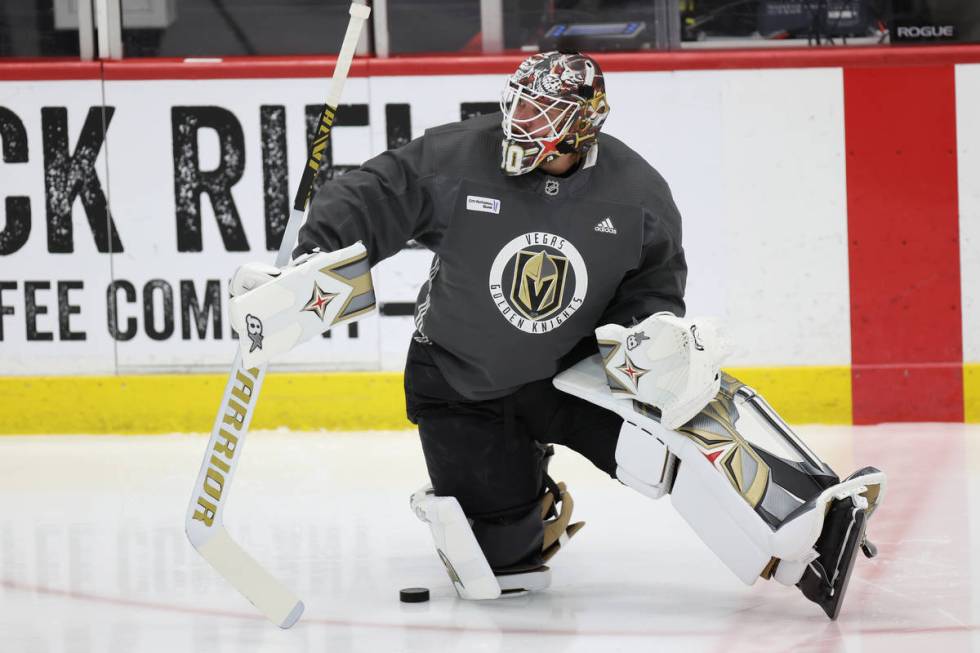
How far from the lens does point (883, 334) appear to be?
4.88 m

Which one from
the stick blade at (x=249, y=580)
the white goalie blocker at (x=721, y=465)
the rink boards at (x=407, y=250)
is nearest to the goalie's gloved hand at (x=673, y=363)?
the white goalie blocker at (x=721, y=465)

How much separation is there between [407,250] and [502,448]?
2.05 metres

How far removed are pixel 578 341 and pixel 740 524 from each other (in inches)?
21.8

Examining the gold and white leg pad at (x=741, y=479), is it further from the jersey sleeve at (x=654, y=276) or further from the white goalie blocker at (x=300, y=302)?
the white goalie blocker at (x=300, y=302)

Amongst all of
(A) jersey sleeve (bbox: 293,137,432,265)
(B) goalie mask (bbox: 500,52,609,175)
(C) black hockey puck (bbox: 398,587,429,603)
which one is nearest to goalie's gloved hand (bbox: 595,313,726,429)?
(B) goalie mask (bbox: 500,52,609,175)

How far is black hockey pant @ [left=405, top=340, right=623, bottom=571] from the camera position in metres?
2.93

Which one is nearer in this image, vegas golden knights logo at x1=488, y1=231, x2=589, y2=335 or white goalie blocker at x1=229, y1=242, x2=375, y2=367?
white goalie blocker at x1=229, y1=242, x2=375, y2=367

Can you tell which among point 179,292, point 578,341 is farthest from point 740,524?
point 179,292

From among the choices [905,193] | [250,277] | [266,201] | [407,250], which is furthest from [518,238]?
[905,193]

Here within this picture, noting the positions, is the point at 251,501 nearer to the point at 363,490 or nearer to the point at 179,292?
the point at 363,490

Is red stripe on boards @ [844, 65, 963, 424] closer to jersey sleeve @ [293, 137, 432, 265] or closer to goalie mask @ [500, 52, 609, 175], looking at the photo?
goalie mask @ [500, 52, 609, 175]

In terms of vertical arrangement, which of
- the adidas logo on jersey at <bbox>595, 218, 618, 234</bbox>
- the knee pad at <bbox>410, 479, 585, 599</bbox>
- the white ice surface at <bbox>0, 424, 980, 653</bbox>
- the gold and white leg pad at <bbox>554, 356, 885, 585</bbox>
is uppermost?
the adidas logo on jersey at <bbox>595, 218, 618, 234</bbox>

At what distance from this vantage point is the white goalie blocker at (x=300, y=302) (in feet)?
7.96

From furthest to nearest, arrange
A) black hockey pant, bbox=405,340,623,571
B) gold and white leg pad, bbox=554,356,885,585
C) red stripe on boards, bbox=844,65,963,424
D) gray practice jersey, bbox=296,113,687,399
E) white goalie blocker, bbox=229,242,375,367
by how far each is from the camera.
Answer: red stripe on boards, bbox=844,65,963,424, black hockey pant, bbox=405,340,623,571, gray practice jersey, bbox=296,113,687,399, gold and white leg pad, bbox=554,356,885,585, white goalie blocker, bbox=229,242,375,367
